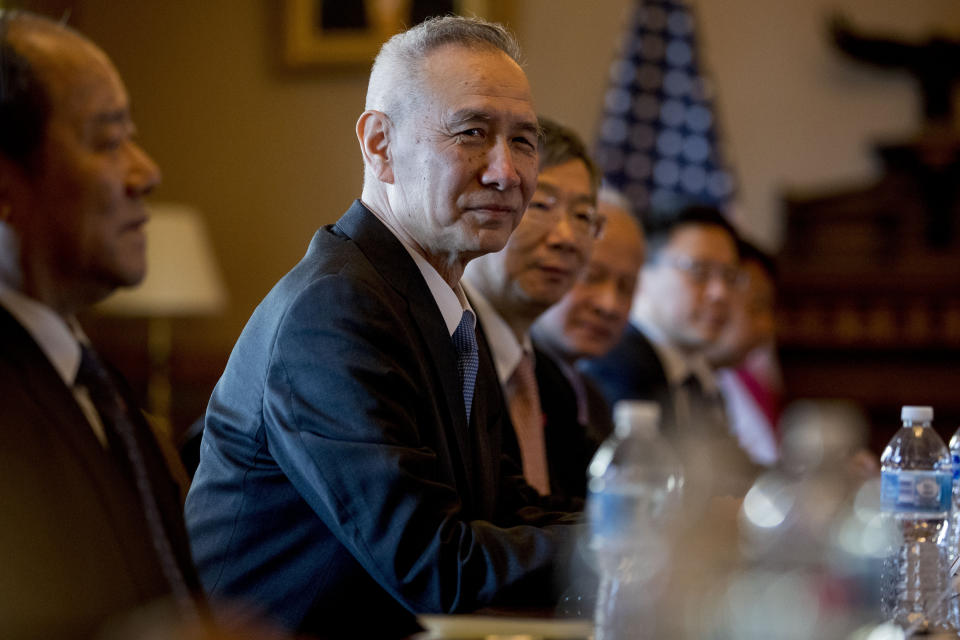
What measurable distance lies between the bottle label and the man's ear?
3.36 feet

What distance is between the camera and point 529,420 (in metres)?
2.88

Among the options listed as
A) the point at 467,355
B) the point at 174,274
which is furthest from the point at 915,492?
the point at 174,274

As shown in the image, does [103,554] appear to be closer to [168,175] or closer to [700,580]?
[700,580]

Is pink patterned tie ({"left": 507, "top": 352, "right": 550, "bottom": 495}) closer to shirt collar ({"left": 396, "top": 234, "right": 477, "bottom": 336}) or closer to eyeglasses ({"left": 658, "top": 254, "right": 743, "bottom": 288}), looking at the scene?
shirt collar ({"left": 396, "top": 234, "right": 477, "bottom": 336})

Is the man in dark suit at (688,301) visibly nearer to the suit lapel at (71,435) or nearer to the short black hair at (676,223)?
the short black hair at (676,223)

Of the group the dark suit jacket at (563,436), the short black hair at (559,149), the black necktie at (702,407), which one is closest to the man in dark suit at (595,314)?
the dark suit jacket at (563,436)

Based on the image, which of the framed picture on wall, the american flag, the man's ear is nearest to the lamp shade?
the framed picture on wall

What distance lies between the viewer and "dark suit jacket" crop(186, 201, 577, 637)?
169 cm

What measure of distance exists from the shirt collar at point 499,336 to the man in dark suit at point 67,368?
151cm

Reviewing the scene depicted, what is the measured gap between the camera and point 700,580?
1329 mm

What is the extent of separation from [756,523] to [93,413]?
0.97 metres

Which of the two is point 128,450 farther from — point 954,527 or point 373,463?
point 954,527

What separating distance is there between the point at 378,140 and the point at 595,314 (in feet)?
5.03

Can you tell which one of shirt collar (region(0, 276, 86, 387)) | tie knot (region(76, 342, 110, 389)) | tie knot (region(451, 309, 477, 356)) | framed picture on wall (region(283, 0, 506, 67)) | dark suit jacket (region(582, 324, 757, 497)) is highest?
framed picture on wall (region(283, 0, 506, 67))
